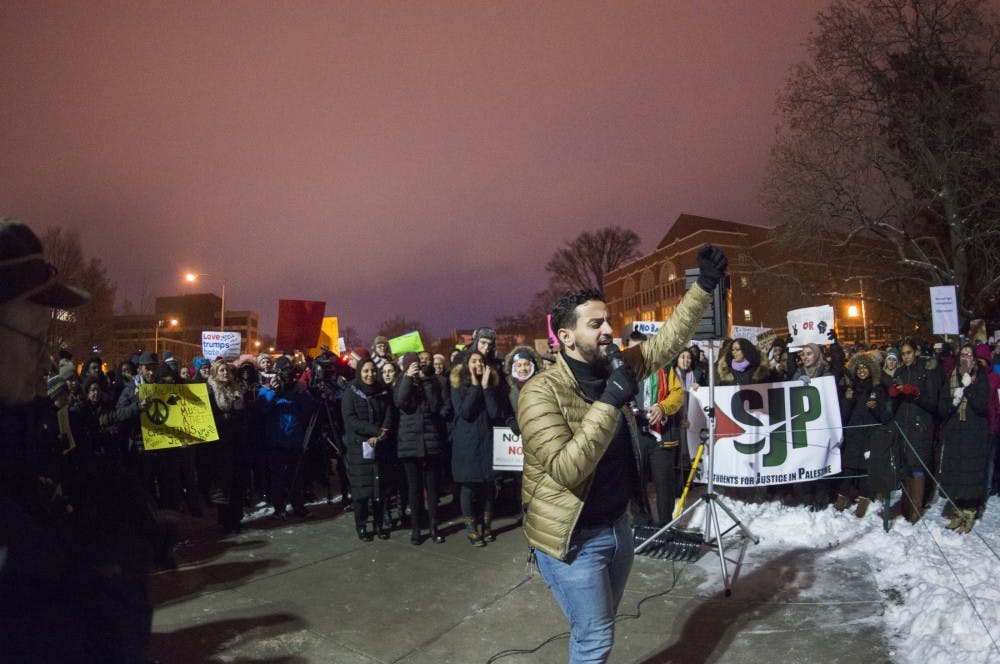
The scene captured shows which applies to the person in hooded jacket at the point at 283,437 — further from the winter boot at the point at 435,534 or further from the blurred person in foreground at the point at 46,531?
the blurred person in foreground at the point at 46,531

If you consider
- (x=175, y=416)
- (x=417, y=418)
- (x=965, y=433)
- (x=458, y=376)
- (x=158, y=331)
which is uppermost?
(x=158, y=331)

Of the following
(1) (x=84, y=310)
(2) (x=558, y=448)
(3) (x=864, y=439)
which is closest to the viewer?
(2) (x=558, y=448)

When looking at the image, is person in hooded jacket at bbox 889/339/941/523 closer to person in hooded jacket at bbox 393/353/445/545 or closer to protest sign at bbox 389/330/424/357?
person in hooded jacket at bbox 393/353/445/545

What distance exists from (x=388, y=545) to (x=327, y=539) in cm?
83

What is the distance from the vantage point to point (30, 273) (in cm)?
133

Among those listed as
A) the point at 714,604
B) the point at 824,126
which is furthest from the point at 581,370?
the point at 824,126

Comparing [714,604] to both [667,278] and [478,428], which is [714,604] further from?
[667,278]

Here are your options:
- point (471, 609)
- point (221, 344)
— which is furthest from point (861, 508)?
point (221, 344)

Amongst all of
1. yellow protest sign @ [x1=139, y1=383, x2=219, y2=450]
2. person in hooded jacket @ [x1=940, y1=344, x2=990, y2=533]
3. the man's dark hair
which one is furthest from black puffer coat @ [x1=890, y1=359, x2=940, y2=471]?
yellow protest sign @ [x1=139, y1=383, x2=219, y2=450]

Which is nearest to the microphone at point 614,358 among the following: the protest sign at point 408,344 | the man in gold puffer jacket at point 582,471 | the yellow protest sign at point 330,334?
the man in gold puffer jacket at point 582,471

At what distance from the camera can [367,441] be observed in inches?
285

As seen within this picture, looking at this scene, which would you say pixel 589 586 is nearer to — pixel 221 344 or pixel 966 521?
pixel 966 521

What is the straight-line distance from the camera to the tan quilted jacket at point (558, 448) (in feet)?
8.30

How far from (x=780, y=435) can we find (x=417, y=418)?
4230mm
